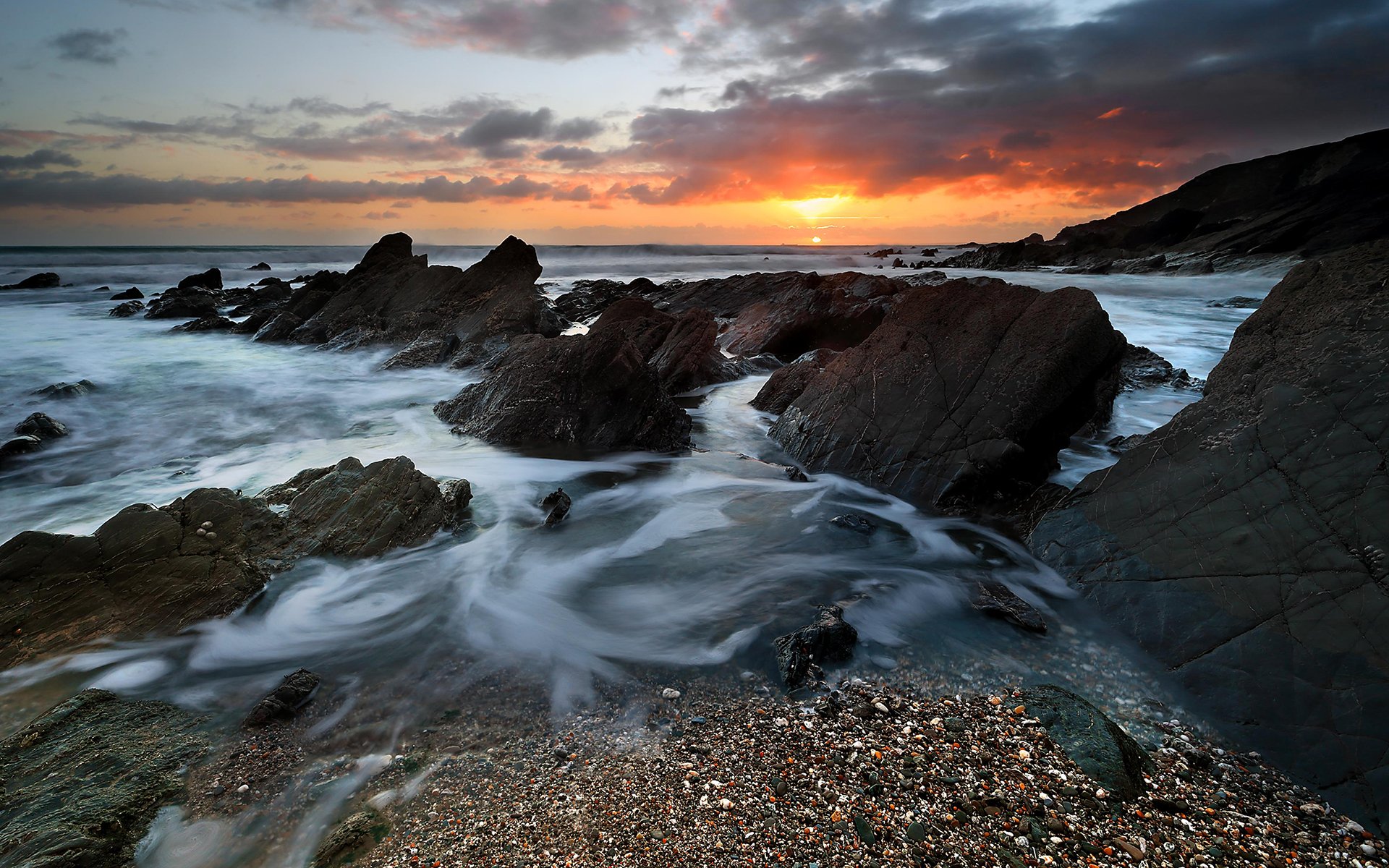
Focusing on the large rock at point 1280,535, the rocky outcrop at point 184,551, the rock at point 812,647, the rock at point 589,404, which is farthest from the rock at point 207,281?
the large rock at point 1280,535

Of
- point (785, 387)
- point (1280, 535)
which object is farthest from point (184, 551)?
point (785, 387)

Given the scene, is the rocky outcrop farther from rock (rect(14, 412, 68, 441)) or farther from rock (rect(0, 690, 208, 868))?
rock (rect(14, 412, 68, 441))

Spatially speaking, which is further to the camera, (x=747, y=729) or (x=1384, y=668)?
(x=747, y=729)

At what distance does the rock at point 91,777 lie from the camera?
2994 mm

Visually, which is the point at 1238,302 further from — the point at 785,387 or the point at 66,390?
the point at 66,390

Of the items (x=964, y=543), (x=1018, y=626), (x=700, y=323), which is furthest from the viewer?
(x=700, y=323)

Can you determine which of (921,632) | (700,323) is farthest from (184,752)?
(700,323)

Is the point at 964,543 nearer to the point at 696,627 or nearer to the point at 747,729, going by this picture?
the point at 696,627

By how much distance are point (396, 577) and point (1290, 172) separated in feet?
267

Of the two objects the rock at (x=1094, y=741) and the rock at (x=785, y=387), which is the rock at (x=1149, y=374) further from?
the rock at (x=1094, y=741)

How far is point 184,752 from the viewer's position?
3729 millimetres

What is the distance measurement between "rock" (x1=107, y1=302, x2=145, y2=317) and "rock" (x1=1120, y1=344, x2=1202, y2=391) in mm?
34870

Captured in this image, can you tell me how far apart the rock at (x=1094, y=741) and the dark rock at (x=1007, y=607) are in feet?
2.97

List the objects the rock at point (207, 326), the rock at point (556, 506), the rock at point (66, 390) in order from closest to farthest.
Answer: the rock at point (556, 506), the rock at point (66, 390), the rock at point (207, 326)
